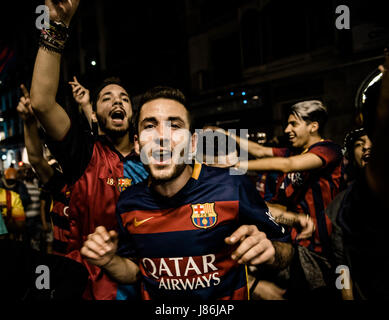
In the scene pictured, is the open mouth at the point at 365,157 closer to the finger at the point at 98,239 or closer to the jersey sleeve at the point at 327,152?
the jersey sleeve at the point at 327,152

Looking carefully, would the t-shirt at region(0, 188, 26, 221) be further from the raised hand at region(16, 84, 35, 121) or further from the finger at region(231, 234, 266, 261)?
the finger at region(231, 234, 266, 261)

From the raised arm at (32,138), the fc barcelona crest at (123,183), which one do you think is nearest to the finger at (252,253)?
the fc barcelona crest at (123,183)

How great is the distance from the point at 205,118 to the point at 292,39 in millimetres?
5248

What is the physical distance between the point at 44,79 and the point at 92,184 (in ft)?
2.96

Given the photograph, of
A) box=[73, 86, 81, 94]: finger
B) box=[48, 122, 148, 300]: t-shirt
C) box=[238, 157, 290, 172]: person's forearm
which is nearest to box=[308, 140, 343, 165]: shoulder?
box=[238, 157, 290, 172]: person's forearm

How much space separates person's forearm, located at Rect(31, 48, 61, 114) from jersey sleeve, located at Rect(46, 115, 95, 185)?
0.85ft

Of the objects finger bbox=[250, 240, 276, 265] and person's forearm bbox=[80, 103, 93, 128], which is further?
person's forearm bbox=[80, 103, 93, 128]

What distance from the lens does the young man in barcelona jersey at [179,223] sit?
156 cm

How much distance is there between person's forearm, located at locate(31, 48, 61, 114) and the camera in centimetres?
154

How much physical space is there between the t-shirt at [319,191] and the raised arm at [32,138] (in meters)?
2.76

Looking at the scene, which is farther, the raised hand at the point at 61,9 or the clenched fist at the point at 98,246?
the raised hand at the point at 61,9

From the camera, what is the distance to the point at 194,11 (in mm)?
13344

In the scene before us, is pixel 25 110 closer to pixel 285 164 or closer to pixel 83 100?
pixel 83 100
